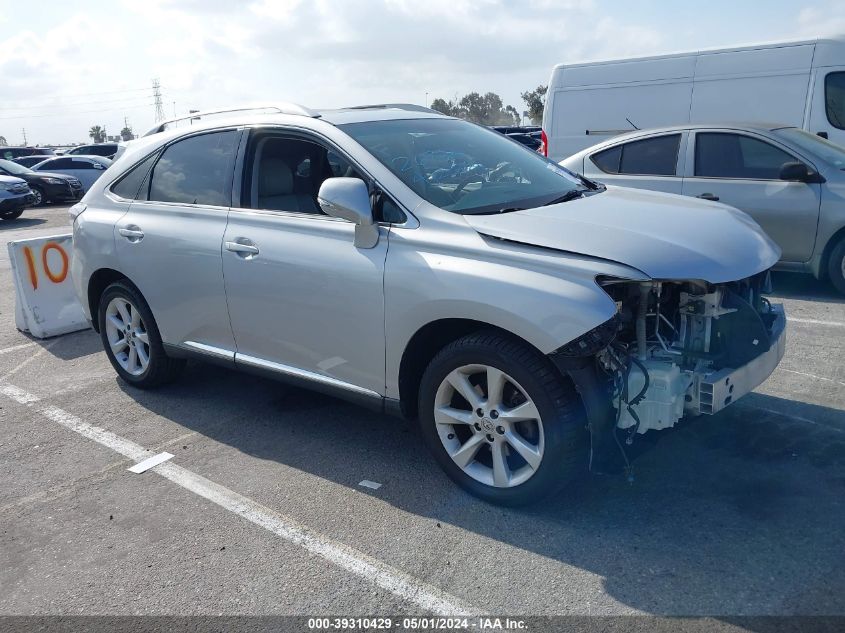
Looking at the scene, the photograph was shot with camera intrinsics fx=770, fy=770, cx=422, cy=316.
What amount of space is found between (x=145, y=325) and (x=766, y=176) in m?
5.80

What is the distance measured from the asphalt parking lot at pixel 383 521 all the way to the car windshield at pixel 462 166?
141 centimetres

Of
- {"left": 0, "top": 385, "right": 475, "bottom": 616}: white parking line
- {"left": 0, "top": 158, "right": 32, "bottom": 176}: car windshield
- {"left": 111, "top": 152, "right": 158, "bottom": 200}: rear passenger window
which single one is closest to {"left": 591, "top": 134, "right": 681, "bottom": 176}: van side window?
{"left": 111, "top": 152, "right": 158, "bottom": 200}: rear passenger window

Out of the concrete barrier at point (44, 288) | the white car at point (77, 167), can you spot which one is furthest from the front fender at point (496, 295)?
the white car at point (77, 167)

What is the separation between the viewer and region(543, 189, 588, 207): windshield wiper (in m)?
4.06

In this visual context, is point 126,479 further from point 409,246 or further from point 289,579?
point 409,246

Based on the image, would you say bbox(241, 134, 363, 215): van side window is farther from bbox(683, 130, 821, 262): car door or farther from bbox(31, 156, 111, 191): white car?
bbox(31, 156, 111, 191): white car

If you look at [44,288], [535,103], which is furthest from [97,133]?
[44,288]

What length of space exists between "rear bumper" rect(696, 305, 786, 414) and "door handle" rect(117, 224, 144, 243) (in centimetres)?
352

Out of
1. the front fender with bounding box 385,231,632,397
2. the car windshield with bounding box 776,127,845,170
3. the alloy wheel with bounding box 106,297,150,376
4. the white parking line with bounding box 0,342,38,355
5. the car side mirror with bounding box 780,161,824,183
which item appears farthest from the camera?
the car windshield with bounding box 776,127,845,170

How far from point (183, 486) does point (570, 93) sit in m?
8.29

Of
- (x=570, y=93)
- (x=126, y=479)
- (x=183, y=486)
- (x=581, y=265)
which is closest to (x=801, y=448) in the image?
(x=581, y=265)

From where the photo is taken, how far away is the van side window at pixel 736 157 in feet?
24.2

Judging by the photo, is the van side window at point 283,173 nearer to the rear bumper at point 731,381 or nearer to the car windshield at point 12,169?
the rear bumper at point 731,381

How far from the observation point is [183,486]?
4.04 meters
